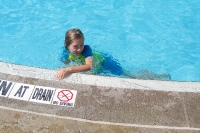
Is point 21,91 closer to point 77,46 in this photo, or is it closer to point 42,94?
point 42,94

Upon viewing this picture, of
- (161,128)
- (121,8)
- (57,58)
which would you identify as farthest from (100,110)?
(121,8)

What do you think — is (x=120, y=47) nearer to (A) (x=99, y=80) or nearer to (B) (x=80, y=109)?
(A) (x=99, y=80)

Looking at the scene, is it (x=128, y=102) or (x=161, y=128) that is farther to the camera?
(x=128, y=102)

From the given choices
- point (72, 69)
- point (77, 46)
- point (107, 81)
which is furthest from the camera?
point (77, 46)

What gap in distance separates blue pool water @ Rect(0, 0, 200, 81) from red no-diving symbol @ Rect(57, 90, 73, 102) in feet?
7.26

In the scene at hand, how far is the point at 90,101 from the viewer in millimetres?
3697

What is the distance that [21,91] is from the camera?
378 cm

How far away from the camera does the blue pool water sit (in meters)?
6.24

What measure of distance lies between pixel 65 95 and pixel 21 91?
0.59 metres

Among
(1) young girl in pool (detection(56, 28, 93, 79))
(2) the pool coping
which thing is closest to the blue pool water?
(1) young girl in pool (detection(56, 28, 93, 79))

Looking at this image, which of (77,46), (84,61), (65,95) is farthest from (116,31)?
(65,95)

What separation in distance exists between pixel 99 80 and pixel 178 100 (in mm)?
1109

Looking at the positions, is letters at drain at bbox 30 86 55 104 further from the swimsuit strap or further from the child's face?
A: the swimsuit strap

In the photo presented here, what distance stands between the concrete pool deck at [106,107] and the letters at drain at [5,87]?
0.23ft
